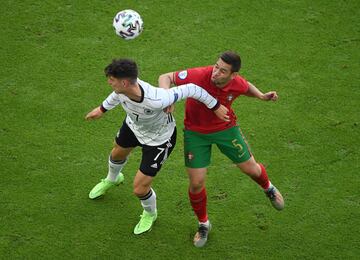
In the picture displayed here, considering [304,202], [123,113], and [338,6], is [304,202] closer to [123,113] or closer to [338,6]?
[123,113]

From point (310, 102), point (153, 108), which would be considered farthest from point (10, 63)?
point (310, 102)

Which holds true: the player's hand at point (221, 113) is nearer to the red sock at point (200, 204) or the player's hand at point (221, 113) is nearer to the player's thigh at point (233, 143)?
the player's thigh at point (233, 143)

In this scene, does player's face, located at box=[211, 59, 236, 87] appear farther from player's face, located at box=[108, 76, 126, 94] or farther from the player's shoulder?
player's face, located at box=[108, 76, 126, 94]

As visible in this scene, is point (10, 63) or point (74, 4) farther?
point (74, 4)

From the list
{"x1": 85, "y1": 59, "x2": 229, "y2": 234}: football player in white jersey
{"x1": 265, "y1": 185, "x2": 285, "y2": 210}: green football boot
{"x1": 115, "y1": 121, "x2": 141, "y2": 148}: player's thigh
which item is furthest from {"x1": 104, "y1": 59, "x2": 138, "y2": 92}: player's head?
{"x1": 265, "y1": 185, "x2": 285, "y2": 210}: green football boot

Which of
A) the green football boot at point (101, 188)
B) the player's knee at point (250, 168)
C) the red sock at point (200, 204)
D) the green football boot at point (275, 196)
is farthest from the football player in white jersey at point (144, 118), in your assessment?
the green football boot at point (275, 196)

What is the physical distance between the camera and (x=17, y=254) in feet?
20.7

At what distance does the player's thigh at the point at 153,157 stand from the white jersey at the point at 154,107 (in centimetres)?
5

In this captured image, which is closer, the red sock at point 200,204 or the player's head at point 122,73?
the player's head at point 122,73

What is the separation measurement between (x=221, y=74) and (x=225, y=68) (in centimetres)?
9

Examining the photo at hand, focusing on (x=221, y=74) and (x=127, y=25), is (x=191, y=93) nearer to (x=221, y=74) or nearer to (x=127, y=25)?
(x=221, y=74)

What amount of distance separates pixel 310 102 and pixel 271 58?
1.07 metres

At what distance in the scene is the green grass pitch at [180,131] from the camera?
6.60 metres

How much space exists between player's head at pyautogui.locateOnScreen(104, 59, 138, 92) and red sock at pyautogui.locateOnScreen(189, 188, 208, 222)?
1434mm
